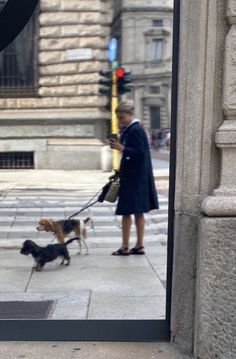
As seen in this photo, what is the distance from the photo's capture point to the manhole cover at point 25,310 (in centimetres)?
444

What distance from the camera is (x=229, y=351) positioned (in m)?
3.47

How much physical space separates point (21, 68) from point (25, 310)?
12549 mm

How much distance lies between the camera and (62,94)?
16984mm

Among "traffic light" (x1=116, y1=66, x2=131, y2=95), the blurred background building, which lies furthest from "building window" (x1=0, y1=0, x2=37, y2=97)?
"traffic light" (x1=116, y1=66, x2=131, y2=95)

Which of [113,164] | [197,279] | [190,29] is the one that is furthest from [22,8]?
[113,164]

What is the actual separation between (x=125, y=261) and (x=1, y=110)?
36.3 ft

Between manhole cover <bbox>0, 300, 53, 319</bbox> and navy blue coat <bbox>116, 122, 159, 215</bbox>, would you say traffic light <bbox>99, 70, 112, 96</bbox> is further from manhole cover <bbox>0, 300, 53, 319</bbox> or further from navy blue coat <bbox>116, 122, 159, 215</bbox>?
manhole cover <bbox>0, 300, 53, 319</bbox>

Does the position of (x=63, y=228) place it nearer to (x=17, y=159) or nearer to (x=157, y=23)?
(x=17, y=159)

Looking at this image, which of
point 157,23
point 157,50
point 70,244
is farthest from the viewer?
point 157,50

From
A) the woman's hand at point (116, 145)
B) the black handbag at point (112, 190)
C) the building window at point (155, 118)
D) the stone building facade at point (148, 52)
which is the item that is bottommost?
the building window at point (155, 118)

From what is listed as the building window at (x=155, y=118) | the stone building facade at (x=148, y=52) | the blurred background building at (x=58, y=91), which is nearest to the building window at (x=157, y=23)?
the stone building facade at (x=148, y=52)

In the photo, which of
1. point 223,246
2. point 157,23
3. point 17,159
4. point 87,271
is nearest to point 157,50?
point 157,23

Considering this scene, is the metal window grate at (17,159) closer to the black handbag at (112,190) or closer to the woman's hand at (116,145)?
the black handbag at (112,190)

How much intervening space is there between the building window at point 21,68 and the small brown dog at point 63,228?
9.90 metres
